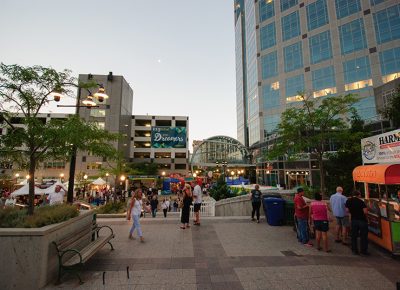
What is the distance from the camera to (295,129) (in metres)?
15.6

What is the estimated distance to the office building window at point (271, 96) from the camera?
1769 inches

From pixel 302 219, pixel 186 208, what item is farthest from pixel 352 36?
pixel 186 208

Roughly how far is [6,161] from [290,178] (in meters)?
Answer: 40.8

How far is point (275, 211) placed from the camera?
380 inches

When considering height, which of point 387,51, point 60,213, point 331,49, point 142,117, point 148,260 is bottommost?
point 148,260

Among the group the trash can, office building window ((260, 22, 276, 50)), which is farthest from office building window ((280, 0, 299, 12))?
the trash can

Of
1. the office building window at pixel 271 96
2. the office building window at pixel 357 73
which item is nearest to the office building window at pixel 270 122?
the office building window at pixel 271 96

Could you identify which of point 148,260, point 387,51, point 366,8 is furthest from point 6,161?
point 366,8

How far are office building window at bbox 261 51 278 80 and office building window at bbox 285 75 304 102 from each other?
395cm

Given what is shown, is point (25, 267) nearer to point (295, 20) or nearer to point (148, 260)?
point (148, 260)

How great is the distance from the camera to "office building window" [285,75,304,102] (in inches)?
1654

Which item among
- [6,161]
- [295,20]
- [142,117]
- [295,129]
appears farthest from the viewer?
[142,117]

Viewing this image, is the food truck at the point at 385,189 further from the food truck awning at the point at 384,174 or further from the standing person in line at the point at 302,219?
the standing person in line at the point at 302,219

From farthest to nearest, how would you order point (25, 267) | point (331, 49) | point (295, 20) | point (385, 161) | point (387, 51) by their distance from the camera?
point (295, 20) → point (331, 49) → point (387, 51) → point (385, 161) → point (25, 267)
